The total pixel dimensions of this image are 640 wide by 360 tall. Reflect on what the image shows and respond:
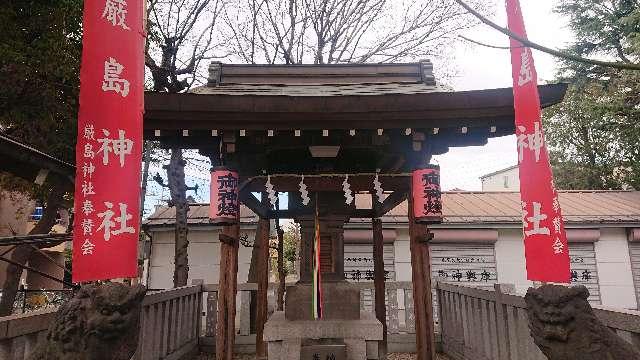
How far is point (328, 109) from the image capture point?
531 centimetres

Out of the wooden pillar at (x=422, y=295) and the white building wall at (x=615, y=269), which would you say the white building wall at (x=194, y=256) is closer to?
the wooden pillar at (x=422, y=295)

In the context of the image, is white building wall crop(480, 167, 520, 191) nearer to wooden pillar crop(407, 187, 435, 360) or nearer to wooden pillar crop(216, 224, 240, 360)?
wooden pillar crop(407, 187, 435, 360)

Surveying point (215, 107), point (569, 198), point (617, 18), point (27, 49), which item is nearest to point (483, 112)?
point (215, 107)

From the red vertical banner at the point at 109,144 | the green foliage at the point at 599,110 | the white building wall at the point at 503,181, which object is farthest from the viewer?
the white building wall at the point at 503,181

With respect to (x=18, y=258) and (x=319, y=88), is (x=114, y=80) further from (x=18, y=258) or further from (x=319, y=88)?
(x=18, y=258)

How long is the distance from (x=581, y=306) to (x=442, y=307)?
571cm

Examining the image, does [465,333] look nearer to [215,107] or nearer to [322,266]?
[322,266]

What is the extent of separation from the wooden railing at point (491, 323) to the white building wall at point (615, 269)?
Answer: 672 centimetres

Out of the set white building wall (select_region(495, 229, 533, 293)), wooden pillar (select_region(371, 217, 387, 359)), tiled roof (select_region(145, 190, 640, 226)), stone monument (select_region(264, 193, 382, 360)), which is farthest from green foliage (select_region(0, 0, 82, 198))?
white building wall (select_region(495, 229, 533, 293))

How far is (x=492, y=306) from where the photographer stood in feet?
19.5

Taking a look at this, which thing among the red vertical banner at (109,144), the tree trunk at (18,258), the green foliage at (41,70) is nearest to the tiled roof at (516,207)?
the red vertical banner at (109,144)

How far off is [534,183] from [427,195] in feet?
4.70

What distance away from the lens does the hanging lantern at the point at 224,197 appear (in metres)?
5.50

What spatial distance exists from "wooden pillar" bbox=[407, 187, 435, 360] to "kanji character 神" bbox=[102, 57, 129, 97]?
433cm
